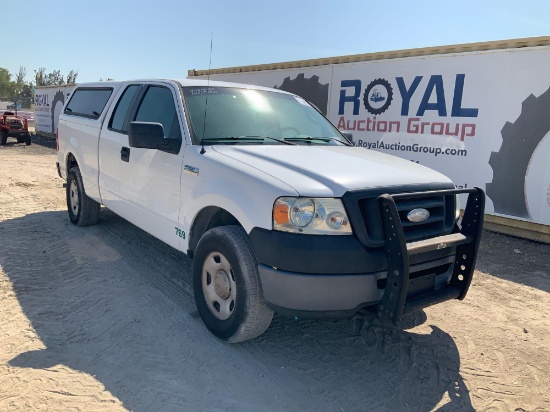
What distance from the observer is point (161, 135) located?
379 centimetres

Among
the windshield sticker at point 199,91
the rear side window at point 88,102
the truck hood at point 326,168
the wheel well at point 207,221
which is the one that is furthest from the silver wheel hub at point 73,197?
the truck hood at point 326,168

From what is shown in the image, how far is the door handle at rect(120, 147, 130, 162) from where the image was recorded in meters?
4.73

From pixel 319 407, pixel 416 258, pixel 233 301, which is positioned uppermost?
pixel 416 258

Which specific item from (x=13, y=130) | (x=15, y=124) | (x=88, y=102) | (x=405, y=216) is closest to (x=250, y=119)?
(x=405, y=216)

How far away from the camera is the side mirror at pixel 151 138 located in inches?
147

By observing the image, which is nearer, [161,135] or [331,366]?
[331,366]

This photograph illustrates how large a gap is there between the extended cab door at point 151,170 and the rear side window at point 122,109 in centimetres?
1

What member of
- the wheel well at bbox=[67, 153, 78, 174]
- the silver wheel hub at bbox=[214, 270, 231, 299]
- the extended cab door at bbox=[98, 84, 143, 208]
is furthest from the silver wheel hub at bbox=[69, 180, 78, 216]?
the silver wheel hub at bbox=[214, 270, 231, 299]

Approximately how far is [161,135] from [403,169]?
194cm

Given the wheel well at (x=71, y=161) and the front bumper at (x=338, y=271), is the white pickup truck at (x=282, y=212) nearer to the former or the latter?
the front bumper at (x=338, y=271)

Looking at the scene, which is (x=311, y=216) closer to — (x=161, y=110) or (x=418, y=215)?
(x=418, y=215)

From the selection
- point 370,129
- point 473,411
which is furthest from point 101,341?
point 370,129

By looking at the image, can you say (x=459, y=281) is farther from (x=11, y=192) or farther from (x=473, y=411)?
(x=11, y=192)

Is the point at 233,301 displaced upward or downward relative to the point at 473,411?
upward
